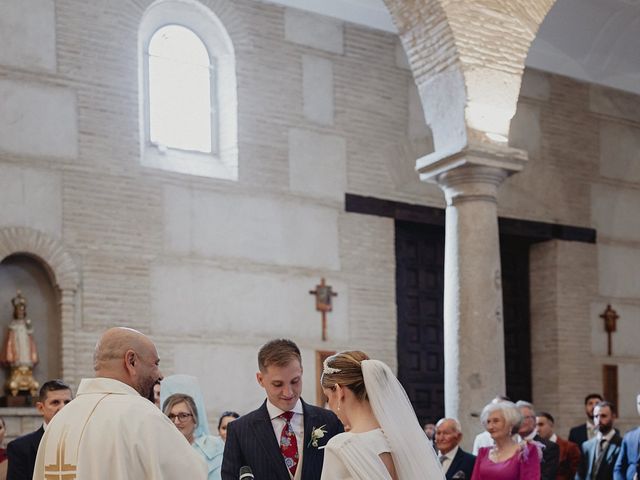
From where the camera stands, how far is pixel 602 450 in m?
10.1

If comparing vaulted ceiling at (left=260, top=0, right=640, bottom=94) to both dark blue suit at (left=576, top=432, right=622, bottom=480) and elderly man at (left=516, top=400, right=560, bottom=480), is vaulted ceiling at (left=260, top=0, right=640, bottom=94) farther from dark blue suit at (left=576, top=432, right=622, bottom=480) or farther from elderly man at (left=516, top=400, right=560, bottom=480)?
elderly man at (left=516, top=400, right=560, bottom=480)

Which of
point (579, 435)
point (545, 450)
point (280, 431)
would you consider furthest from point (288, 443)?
point (579, 435)

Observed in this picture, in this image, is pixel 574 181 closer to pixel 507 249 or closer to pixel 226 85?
pixel 507 249

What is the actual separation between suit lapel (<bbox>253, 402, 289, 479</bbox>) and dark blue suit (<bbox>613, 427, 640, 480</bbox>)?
5802 mm

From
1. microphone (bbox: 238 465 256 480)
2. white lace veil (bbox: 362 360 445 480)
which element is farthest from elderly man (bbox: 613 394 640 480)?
white lace veil (bbox: 362 360 445 480)

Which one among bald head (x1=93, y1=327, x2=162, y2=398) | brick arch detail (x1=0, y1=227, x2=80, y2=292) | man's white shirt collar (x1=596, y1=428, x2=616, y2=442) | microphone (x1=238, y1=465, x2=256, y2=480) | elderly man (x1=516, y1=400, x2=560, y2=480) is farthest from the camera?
brick arch detail (x1=0, y1=227, x2=80, y2=292)

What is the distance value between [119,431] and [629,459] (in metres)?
7.15

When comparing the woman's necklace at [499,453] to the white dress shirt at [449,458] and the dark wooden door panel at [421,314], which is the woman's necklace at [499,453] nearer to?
the white dress shirt at [449,458]

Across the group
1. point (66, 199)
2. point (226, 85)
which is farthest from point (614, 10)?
point (66, 199)

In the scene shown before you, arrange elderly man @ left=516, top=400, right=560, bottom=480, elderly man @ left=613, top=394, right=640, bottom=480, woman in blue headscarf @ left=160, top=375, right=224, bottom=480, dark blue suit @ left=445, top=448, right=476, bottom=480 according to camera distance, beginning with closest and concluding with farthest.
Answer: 1. woman in blue headscarf @ left=160, top=375, right=224, bottom=480
2. dark blue suit @ left=445, top=448, right=476, bottom=480
3. elderly man @ left=516, top=400, right=560, bottom=480
4. elderly man @ left=613, top=394, right=640, bottom=480

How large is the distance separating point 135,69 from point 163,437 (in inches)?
338

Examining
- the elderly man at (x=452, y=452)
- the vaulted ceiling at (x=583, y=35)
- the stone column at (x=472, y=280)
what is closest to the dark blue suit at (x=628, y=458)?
the stone column at (x=472, y=280)

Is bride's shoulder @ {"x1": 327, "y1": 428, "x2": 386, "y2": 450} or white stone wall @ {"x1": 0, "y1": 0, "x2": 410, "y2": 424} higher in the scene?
white stone wall @ {"x1": 0, "y1": 0, "x2": 410, "y2": 424}

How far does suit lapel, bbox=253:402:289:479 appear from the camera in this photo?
4473 mm
